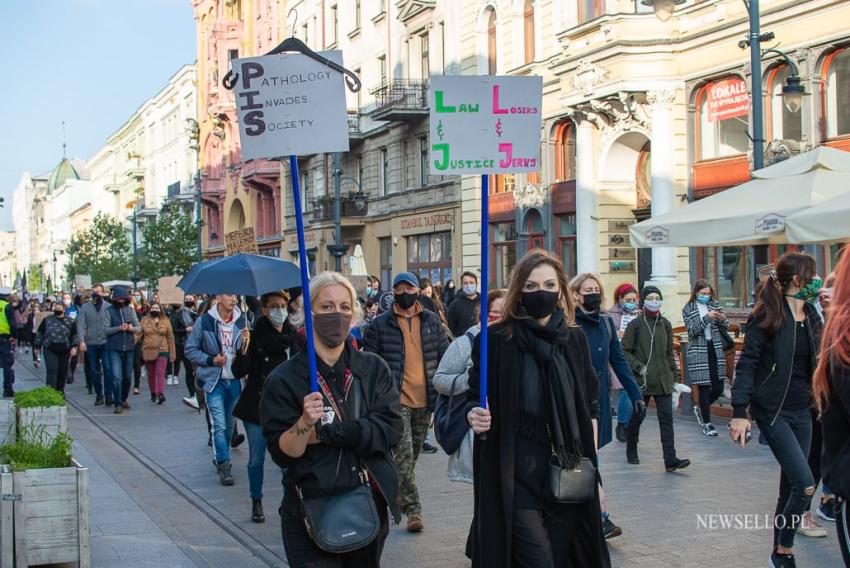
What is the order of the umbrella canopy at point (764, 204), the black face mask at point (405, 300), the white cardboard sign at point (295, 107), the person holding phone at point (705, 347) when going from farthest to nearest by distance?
1. the person holding phone at point (705, 347)
2. the umbrella canopy at point (764, 204)
3. the black face mask at point (405, 300)
4. the white cardboard sign at point (295, 107)

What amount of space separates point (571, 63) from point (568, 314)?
2255 centimetres

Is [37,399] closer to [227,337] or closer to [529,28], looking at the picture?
[227,337]

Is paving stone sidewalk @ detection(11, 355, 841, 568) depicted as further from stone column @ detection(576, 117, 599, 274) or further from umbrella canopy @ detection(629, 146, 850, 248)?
stone column @ detection(576, 117, 599, 274)

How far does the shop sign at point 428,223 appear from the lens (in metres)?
35.5

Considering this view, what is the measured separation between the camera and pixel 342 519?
173 inches

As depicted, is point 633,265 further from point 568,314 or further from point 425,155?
point 568,314

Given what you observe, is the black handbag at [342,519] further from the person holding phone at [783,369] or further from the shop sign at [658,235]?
the shop sign at [658,235]

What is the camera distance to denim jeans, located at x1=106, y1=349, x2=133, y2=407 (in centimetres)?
1747

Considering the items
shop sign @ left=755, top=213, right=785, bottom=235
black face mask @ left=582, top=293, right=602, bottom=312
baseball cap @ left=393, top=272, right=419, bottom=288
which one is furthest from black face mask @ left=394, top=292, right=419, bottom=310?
shop sign @ left=755, top=213, right=785, bottom=235

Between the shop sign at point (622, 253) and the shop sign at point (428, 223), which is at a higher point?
the shop sign at point (428, 223)

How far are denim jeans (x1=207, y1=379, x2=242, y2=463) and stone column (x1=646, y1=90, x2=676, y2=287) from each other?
15.5 meters

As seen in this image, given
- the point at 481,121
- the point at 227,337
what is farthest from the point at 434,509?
the point at 481,121

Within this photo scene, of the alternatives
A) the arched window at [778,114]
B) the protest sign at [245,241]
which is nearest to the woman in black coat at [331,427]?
the arched window at [778,114]

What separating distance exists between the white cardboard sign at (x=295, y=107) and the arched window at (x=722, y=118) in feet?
61.4
